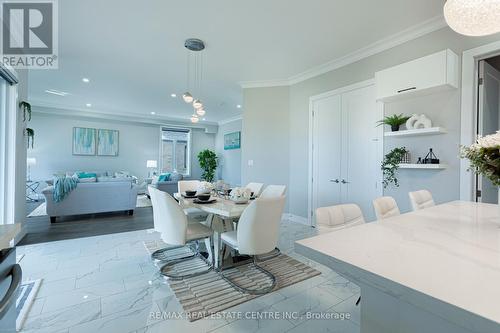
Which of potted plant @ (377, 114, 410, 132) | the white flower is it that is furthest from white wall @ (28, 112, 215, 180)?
the white flower

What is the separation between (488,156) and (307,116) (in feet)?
10.9

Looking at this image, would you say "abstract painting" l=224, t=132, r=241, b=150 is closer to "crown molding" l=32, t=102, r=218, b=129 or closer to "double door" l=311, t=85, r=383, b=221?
"crown molding" l=32, t=102, r=218, b=129

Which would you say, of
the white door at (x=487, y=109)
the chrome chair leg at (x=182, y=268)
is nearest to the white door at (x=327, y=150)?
the white door at (x=487, y=109)

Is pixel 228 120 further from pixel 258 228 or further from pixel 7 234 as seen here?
pixel 7 234

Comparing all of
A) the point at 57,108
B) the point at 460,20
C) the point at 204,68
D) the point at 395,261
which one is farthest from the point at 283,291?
the point at 57,108

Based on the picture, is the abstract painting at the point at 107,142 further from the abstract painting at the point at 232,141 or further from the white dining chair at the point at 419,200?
the white dining chair at the point at 419,200

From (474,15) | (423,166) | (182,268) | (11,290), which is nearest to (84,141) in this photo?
(182,268)

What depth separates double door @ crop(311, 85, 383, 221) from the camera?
339 centimetres

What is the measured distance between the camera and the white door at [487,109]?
→ 253 centimetres

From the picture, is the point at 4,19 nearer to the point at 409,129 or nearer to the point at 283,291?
the point at 283,291

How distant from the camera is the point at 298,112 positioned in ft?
14.9

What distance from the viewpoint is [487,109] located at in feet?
8.70

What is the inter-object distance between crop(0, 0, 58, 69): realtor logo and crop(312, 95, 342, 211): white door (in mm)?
3790

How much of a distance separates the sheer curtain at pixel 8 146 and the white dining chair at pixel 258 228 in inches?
121
